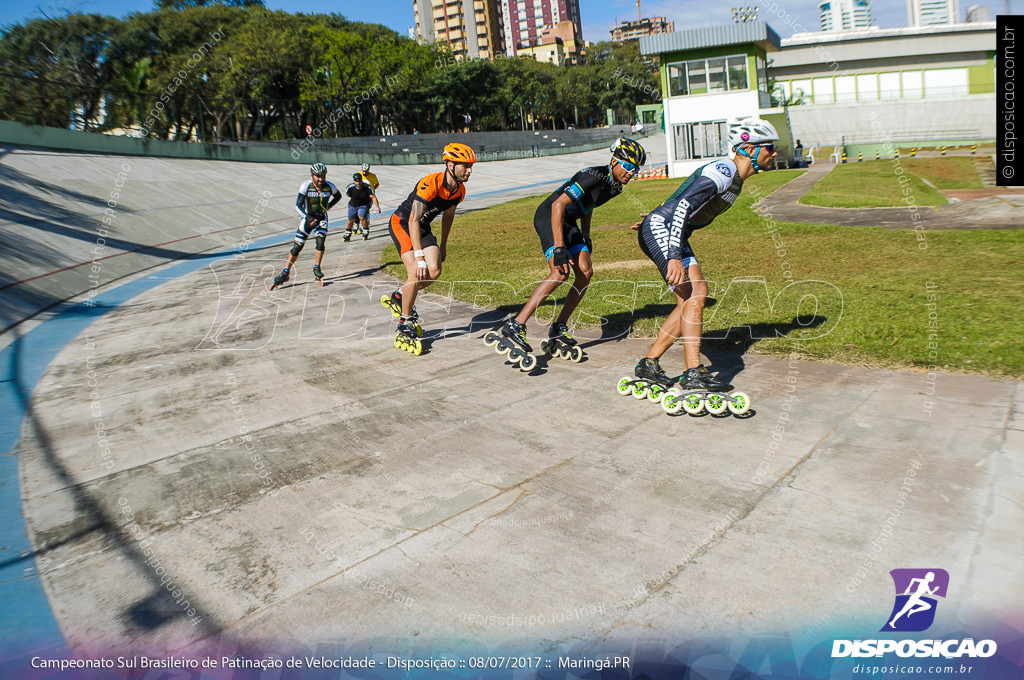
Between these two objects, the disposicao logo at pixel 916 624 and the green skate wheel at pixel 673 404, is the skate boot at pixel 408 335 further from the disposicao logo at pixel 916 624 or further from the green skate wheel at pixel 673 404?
the disposicao logo at pixel 916 624

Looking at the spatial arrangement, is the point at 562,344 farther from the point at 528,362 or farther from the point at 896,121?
the point at 896,121

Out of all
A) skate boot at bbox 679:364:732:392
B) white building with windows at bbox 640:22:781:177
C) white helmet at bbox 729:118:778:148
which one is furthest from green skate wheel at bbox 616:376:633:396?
white building with windows at bbox 640:22:781:177

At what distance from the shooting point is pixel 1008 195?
17703 millimetres

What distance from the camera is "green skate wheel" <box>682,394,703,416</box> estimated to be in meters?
5.43

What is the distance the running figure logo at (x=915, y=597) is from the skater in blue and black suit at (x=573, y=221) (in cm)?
412

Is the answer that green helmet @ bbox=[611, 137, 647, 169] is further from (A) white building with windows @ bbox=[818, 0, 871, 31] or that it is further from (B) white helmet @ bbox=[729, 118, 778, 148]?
(A) white building with windows @ bbox=[818, 0, 871, 31]

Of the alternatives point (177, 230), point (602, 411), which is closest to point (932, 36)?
point (177, 230)

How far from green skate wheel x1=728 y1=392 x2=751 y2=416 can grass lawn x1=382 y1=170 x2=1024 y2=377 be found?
1839 millimetres

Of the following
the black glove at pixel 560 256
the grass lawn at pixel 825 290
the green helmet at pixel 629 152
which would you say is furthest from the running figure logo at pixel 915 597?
the green helmet at pixel 629 152

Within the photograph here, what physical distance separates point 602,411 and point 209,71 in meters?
59.8

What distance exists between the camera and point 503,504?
423 cm

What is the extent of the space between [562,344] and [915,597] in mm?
4728

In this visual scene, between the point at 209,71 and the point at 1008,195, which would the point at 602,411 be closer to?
the point at 1008,195

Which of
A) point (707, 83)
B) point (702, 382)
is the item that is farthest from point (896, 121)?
point (702, 382)
